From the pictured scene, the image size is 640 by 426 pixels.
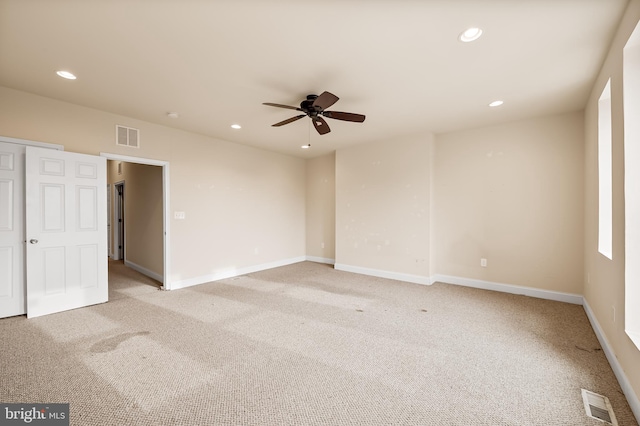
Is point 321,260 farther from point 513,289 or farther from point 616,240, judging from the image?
point 616,240

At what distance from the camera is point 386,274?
5.16 m

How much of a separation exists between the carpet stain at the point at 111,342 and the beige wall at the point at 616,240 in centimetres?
400

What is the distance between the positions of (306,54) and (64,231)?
143 inches

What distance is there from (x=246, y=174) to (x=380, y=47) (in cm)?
390

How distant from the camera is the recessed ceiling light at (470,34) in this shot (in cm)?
202

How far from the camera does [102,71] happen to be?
2637mm

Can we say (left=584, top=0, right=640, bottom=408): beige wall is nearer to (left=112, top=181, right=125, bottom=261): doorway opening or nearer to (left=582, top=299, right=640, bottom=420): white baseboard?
(left=582, top=299, right=640, bottom=420): white baseboard

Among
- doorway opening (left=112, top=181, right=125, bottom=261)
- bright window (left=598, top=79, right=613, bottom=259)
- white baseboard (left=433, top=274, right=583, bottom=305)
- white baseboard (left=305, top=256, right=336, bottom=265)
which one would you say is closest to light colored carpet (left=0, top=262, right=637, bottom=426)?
white baseboard (left=433, top=274, right=583, bottom=305)

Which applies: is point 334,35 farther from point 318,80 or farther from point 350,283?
point 350,283

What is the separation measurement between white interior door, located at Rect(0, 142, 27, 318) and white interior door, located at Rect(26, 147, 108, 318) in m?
0.12

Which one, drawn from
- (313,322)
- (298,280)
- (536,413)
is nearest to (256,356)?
(313,322)

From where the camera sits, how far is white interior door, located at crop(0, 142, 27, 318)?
3020 millimetres

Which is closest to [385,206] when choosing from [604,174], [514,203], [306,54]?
[514,203]

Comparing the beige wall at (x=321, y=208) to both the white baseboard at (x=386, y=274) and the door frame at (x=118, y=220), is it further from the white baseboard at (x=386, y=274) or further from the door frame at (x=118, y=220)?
the door frame at (x=118, y=220)
